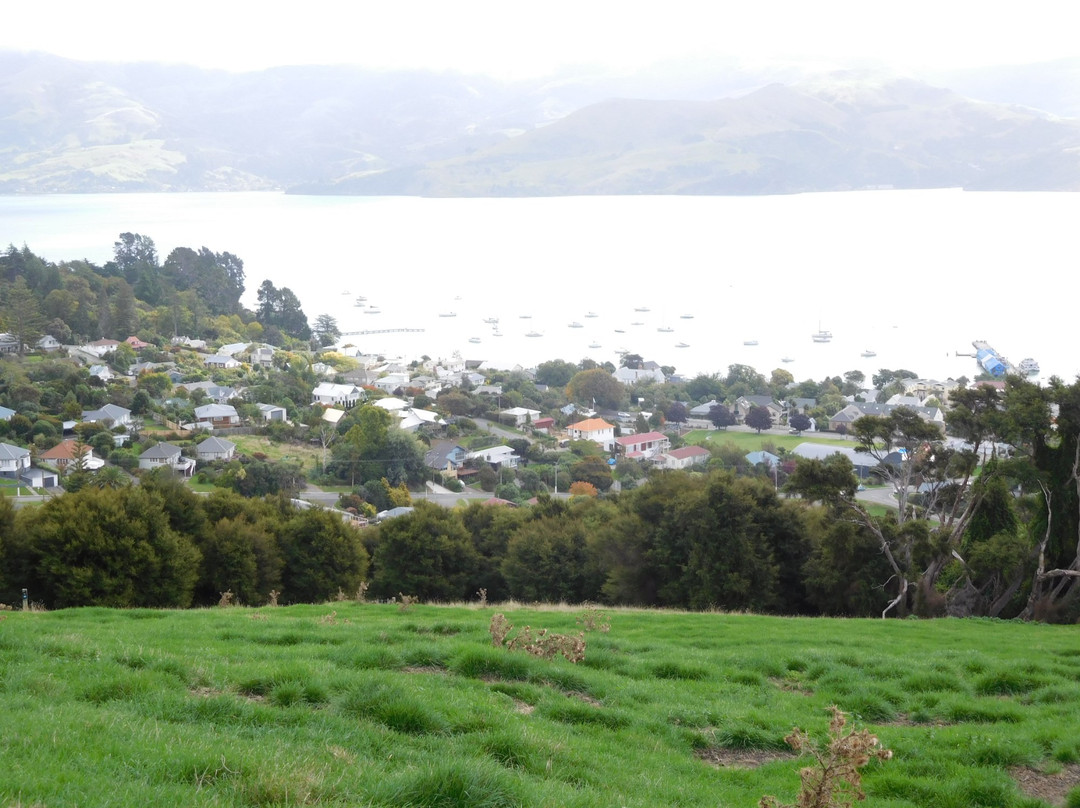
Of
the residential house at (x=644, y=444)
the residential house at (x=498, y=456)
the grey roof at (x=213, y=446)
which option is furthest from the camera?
the residential house at (x=644, y=444)

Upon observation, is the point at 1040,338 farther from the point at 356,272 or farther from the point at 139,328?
the point at 356,272

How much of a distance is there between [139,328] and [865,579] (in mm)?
59955

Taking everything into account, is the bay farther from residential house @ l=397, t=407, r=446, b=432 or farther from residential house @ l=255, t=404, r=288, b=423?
residential house @ l=255, t=404, r=288, b=423

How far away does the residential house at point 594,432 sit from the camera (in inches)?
1918

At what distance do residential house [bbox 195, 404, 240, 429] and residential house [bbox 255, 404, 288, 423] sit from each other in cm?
169

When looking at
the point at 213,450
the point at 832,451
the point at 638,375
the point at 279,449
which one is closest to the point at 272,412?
the point at 279,449

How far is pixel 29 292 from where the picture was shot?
57.3 m

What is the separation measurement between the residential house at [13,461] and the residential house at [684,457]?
26.0m

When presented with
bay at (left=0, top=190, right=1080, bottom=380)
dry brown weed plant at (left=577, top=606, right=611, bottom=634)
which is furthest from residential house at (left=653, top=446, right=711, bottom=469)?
dry brown weed plant at (left=577, top=606, right=611, bottom=634)

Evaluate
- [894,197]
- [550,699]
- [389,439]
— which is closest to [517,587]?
[550,699]

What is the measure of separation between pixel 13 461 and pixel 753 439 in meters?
33.9

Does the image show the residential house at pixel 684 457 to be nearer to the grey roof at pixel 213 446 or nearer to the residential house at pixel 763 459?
the residential house at pixel 763 459

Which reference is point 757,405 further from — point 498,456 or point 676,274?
point 676,274

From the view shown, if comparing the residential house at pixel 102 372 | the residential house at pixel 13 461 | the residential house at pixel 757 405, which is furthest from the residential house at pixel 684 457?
the residential house at pixel 102 372
